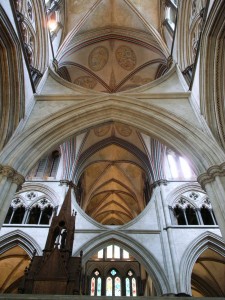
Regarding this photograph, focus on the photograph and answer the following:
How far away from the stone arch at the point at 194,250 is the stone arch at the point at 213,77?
4545 millimetres

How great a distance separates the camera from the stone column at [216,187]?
576 centimetres

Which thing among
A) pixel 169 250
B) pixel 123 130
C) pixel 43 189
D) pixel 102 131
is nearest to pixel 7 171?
pixel 43 189

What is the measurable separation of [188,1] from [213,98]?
15.3 feet

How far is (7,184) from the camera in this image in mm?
6449

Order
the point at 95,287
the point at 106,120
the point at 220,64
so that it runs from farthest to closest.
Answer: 1. the point at 95,287
2. the point at 106,120
3. the point at 220,64

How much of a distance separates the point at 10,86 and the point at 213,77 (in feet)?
18.9

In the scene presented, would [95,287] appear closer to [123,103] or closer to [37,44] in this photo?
[123,103]

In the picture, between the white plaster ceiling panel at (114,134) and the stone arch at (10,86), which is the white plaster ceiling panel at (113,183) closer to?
the white plaster ceiling panel at (114,134)

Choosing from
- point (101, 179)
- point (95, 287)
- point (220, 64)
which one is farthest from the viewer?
point (101, 179)

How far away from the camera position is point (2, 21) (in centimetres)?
648

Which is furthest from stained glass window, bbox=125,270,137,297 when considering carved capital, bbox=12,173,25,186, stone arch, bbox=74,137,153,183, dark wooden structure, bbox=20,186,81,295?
carved capital, bbox=12,173,25,186

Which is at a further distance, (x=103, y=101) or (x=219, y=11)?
(x=103, y=101)

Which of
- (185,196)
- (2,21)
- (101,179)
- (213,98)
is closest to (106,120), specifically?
(213,98)

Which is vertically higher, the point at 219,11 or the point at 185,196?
the point at 219,11
